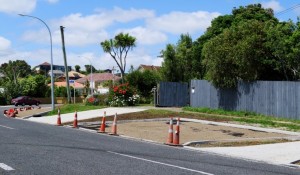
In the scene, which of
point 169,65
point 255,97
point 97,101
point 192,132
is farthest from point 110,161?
point 169,65

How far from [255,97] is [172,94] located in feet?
34.0

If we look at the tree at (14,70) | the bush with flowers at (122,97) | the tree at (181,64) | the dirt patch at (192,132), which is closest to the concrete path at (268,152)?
the dirt patch at (192,132)

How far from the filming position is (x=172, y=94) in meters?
37.1

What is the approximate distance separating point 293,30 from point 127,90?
16.4m

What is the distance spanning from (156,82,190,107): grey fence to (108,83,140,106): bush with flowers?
136 inches

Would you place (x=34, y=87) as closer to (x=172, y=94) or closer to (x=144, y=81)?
(x=144, y=81)

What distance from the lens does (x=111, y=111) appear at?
34.0 metres

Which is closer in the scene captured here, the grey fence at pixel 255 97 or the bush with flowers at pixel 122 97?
the grey fence at pixel 255 97

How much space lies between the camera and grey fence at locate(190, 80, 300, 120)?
25.3 m

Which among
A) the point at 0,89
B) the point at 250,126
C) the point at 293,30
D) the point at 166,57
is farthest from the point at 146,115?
the point at 0,89

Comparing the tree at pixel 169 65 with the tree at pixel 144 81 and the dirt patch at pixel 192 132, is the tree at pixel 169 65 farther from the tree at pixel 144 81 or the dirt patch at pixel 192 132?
the dirt patch at pixel 192 132

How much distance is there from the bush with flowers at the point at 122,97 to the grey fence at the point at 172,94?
344 cm

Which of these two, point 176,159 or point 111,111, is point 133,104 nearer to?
point 111,111

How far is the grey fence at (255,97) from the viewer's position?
2527 centimetres
